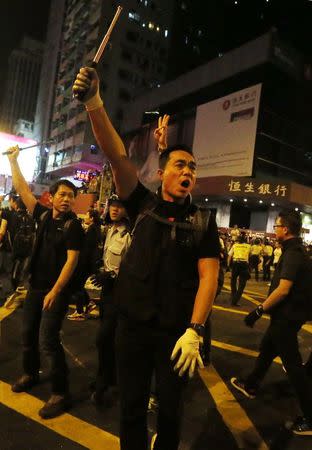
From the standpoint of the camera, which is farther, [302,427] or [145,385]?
[302,427]

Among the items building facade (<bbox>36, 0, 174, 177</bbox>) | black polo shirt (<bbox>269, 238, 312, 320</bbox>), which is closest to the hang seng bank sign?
black polo shirt (<bbox>269, 238, 312, 320</bbox>)

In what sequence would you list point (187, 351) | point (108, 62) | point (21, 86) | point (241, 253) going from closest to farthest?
point (187, 351) → point (241, 253) → point (108, 62) → point (21, 86)

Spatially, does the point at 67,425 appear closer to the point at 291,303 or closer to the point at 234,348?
the point at 291,303

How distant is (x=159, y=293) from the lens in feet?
7.12

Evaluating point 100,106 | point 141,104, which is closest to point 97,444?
point 100,106

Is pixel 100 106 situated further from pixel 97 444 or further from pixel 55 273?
pixel 97 444

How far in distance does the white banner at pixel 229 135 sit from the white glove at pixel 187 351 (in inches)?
1148

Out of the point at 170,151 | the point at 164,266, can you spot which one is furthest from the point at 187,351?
the point at 170,151

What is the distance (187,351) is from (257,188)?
27261mm

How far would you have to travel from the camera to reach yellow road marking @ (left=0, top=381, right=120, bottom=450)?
3.10 meters

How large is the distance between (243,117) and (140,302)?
106ft

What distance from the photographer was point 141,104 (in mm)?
53125

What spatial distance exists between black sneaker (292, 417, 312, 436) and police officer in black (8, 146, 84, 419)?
81.3 inches

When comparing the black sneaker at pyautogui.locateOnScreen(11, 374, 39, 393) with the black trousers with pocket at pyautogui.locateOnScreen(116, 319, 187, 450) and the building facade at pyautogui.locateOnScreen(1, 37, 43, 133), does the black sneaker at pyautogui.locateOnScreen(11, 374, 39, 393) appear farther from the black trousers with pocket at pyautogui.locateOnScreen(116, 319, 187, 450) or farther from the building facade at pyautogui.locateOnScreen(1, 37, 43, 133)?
the building facade at pyautogui.locateOnScreen(1, 37, 43, 133)
